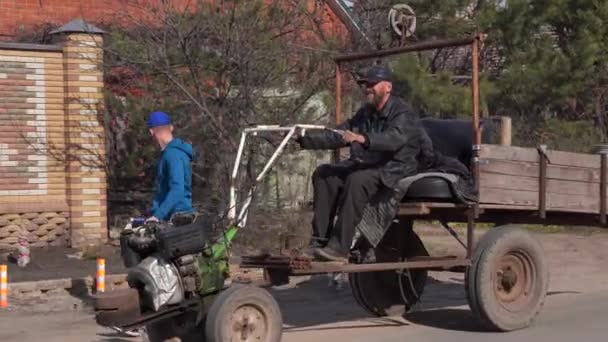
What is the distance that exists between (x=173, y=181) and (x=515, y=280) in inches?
129

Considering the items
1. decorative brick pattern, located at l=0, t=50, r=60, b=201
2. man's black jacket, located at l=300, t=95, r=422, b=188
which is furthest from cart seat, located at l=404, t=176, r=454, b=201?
decorative brick pattern, located at l=0, t=50, r=60, b=201

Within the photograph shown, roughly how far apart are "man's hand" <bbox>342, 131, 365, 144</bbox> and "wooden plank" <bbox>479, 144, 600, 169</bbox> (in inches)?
49.7

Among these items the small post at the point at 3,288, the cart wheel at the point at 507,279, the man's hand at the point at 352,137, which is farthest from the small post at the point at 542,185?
the small post at the point at 3,288

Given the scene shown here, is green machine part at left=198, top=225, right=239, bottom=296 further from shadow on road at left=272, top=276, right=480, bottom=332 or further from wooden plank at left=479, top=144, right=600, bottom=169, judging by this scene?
wooden plank at left=479, top=144, right=600, bottom=169

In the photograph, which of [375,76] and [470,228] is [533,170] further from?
[375,76]

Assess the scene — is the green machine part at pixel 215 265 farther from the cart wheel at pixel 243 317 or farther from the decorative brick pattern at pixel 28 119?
the decorative brick pattern at pixel 28 119

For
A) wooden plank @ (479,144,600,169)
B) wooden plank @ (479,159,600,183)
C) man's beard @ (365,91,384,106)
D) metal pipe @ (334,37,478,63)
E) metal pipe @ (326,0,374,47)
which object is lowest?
wooden plank @ (479,159,600,183)

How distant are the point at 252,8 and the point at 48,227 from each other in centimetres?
385

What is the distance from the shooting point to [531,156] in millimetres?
9539

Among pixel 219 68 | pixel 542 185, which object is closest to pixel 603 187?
pixel 542 185

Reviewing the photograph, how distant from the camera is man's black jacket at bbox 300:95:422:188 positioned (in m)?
8.56

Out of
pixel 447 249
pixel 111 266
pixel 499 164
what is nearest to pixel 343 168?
pixel 499 164

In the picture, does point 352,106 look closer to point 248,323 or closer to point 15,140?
point 15,140

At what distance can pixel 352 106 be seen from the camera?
569 inches
